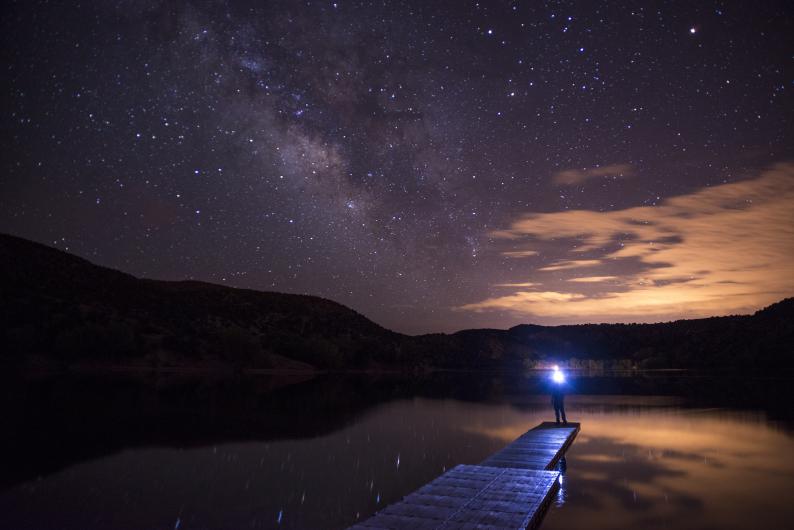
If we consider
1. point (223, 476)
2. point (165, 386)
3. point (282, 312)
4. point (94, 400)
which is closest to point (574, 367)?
point (282, 312)

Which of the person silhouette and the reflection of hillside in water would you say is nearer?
the reflection of hillside in water

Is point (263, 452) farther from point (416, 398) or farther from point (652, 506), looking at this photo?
point (416, 398)

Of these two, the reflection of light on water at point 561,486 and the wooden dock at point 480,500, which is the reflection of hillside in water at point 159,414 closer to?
the reflection of light on water at point 561,486

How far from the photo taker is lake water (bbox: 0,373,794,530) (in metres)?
12.0

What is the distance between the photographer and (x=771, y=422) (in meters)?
30.0

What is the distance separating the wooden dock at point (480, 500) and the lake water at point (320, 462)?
766mm

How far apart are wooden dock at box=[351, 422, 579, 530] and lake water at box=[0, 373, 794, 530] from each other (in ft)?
2.51

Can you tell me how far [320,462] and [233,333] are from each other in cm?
5733

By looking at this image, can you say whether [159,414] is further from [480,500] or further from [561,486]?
[480,500]

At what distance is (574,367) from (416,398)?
4631 inches

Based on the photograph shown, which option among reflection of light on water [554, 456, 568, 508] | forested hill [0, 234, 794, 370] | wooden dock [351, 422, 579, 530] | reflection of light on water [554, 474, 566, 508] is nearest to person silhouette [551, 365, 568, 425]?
reflection of light on water [554, 456, 568, 508]

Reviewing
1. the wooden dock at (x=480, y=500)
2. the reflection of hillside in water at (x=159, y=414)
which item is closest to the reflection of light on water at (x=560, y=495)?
the wooden dock at (x=480, y=500)

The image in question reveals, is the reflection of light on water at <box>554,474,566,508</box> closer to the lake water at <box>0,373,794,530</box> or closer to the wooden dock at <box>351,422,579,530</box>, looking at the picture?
the lake water at <box>0,373,794,530</box>

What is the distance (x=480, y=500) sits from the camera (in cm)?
1078
